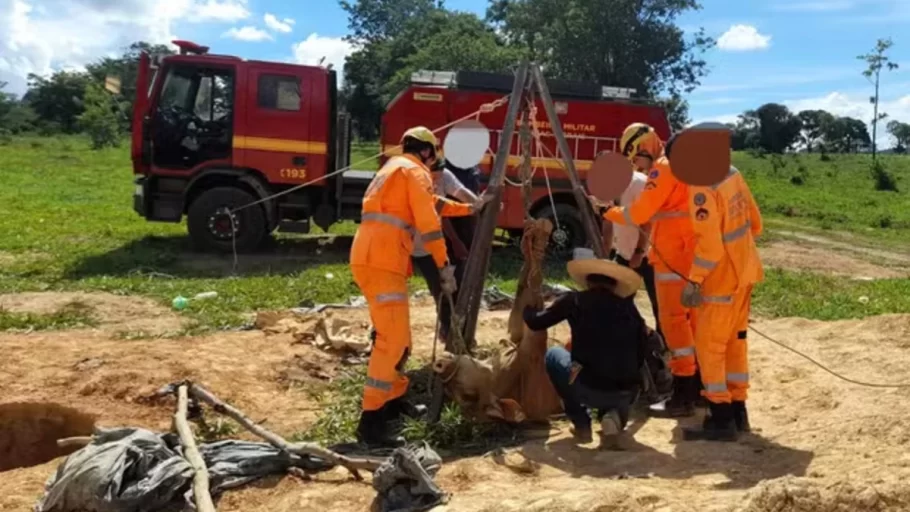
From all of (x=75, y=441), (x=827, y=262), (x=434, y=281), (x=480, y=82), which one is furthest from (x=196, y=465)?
(x=827, y=262)

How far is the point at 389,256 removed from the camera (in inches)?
195

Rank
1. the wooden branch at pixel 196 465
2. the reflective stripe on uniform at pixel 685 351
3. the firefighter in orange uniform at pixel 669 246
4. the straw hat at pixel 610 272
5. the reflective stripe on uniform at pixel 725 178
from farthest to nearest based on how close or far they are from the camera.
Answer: the reflective stripe on uniform at pixel 685 351 < the firefighter in orange uniform at pixel 669 246 < the reflective stripe on uniform at pixel 725 178 < the straw hat at pixel 610 272 < the wooden branch at pixel 196 465

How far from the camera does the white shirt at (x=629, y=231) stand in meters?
5.91

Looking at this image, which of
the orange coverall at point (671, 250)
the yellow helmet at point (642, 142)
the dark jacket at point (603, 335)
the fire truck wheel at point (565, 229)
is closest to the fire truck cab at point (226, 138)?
the fire truck wheel at point (565, 229)

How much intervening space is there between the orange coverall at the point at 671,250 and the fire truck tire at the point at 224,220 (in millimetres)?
7399

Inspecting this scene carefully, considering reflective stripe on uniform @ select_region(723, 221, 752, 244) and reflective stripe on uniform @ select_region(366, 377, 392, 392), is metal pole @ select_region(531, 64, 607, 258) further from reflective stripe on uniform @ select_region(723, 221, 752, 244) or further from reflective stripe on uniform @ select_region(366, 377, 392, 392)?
reflective stripe on uniform @ select_region(366, 377, 392, 392)

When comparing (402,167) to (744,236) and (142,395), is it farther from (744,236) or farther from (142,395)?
(142,395)

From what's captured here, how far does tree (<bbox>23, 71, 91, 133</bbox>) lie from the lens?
174ft

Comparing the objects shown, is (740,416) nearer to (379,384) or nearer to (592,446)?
(592,446)

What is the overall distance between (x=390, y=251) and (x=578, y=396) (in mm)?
1295

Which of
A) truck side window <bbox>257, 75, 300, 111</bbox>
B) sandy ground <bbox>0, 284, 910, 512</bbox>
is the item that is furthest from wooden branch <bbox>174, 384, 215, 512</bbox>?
truck side window <bbox>257, 75, 300, 111</bbox>

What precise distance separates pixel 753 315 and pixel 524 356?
418 cm

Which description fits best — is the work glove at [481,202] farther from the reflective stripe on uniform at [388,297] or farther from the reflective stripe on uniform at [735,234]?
the reflective stripe on uniform at [735,234]

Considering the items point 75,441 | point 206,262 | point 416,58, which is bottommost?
point 75,441
